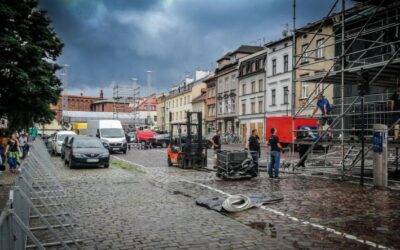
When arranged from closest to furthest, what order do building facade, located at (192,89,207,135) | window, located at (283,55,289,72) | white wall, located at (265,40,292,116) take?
white wall, located at (265,40,292,116) → window, located at (283,55,289,72) → building facade, located at (192,89,207,135)

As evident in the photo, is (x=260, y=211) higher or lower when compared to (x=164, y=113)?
lower

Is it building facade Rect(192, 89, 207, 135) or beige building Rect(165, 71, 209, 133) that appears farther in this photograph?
beige building Rect(165, 71, 209, 133)

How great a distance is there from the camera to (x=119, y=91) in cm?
6500

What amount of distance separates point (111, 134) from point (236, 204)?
91.9 ft

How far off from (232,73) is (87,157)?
143ft

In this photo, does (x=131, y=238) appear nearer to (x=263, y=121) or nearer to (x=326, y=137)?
(x=326, y=137)

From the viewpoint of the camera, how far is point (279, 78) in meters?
49.8

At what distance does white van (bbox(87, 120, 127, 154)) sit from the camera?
35.2 metres

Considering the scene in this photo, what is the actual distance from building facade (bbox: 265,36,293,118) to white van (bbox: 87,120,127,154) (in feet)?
63.4

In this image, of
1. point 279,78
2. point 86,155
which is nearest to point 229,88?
point 279,78

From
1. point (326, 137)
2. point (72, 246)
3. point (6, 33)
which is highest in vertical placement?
point (6, 33)

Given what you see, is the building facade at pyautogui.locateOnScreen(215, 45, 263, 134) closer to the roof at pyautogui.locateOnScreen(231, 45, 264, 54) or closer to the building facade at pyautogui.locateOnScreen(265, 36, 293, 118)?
the roof at pyautogui.locateOnScreen(231, 45, 264, 54)

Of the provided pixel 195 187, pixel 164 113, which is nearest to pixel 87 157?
pixel 195 187

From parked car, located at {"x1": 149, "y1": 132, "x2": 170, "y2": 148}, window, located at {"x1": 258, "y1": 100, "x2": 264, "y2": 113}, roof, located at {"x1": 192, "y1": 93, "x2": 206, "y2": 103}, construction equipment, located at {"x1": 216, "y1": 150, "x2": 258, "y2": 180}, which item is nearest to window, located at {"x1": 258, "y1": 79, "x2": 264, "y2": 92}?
window, located at {"x1": 258, "y1": 100, "x2": 264, "y2": 113}
